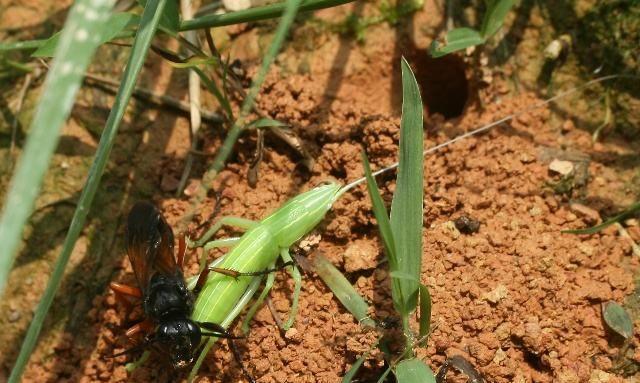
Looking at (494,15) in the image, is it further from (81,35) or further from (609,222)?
(81,35)

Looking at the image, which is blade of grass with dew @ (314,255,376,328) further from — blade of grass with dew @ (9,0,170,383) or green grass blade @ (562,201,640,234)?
blade of grass with dew @ (9,0,170,383)

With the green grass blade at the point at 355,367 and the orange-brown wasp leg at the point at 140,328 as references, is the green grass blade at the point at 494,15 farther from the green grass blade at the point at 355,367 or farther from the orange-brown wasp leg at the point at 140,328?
the orange-brown wasp leg at the point at 140,328

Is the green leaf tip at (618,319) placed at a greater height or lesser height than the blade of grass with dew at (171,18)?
lesser

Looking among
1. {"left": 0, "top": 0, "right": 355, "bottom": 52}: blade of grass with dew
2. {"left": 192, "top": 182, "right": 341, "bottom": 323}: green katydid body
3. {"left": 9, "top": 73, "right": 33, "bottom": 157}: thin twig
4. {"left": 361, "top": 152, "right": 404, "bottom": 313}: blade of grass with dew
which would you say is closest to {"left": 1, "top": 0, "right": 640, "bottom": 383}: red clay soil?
{"left": 192, "top": 182, "right": 341, "bottom": 323}: green katydid body

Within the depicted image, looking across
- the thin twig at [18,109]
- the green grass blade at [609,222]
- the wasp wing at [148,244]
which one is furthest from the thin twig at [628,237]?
the thin twig at [18,109]

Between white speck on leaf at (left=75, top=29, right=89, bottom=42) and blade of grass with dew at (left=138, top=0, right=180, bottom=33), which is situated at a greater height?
blade of grass with dew at (left=138, top=0, right=180, bottom=33)

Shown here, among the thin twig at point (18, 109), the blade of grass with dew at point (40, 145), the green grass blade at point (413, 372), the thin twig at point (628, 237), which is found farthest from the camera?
the thin twig at point (18, 109)

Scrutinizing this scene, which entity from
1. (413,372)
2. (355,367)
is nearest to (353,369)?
(355,367)
